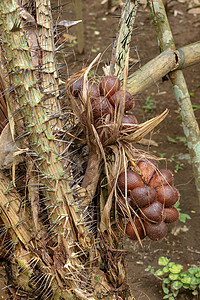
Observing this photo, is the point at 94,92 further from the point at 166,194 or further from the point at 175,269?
the point at 175,269

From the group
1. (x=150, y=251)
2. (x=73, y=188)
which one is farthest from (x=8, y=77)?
(x=150, y=251)

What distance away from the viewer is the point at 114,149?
1.43 metres

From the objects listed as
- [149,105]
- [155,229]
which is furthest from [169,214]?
[149,105]

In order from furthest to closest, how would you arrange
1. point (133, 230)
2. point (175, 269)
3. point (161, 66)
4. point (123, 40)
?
point (175, 269) < point (161, 66) < point (123, 40) < point (133, 230)

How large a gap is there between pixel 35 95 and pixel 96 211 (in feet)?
1.82

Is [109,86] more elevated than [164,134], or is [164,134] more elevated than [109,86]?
[109,86]

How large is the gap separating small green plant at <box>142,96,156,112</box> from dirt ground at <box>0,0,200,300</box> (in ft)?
0.13

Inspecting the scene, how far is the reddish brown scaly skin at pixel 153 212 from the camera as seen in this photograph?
1394 mm

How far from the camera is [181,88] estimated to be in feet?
8.25

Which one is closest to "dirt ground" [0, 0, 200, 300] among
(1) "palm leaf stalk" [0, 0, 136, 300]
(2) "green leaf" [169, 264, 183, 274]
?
(2) "green leaf" [169, 264, 183, 274]

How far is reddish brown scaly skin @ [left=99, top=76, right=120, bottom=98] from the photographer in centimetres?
142

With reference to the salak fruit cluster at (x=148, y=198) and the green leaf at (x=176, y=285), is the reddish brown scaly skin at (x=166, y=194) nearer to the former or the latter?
the salak fruit cluster at (x=148, y=198)

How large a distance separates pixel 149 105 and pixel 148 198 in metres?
3.56

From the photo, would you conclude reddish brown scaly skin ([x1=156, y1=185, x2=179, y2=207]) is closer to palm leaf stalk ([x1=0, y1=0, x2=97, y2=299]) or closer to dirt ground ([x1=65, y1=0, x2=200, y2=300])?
dirt ground ([x1=65, y1=0, x2=200, y2=300])
